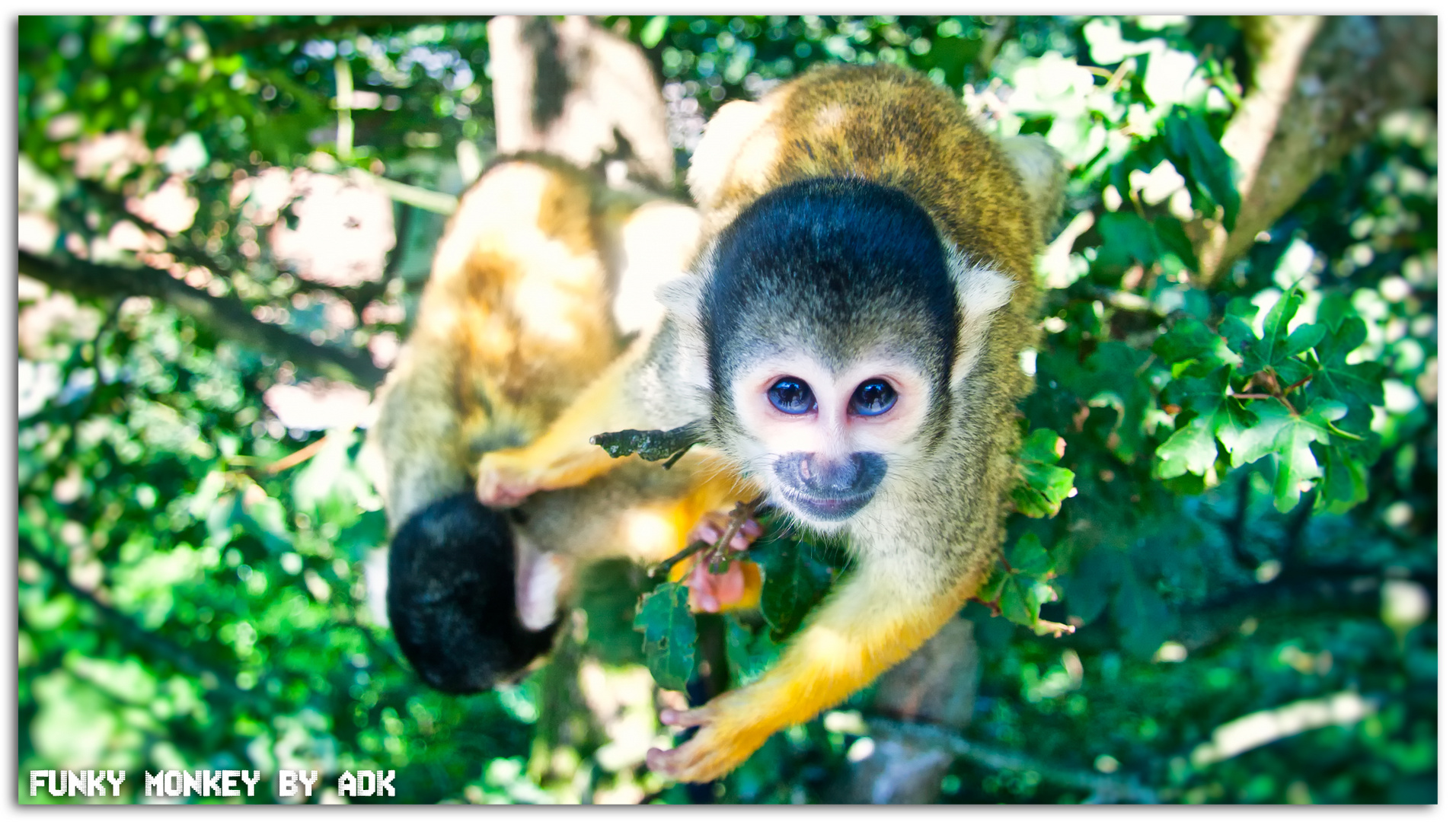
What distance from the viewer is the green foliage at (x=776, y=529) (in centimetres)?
197

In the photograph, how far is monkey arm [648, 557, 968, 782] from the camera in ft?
6.39

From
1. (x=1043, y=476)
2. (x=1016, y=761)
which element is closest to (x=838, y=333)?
(x=1043, y=476)

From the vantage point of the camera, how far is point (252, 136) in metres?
3.32

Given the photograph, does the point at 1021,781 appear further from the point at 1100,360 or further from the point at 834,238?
the point at 834,238

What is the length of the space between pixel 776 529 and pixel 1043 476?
1.94ft

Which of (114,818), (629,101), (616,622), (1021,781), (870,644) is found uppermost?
(629,101)

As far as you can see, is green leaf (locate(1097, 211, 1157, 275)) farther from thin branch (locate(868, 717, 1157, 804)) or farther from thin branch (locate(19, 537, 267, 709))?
thin branch (locate(19, 537, 267, 709))

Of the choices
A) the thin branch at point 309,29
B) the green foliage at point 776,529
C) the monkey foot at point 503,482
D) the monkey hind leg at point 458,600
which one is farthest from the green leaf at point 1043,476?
the thin branch at point 309,29

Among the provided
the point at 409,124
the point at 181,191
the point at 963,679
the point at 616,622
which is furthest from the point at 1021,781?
the point at 181,191

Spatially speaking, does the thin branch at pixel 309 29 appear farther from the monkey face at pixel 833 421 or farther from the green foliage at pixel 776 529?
the monkey face at pixel 833 421

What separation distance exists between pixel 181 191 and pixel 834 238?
11.3 feet

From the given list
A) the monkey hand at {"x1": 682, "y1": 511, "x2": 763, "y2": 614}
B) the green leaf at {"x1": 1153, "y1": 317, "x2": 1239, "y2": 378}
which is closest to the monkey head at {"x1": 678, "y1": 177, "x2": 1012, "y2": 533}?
the monkey hand at {"x1": 682, "y1": 511, "x2": 763, "y2": 614}

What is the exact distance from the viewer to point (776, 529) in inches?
80.7

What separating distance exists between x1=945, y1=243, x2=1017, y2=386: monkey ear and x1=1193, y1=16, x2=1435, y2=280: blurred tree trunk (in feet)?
3.87
